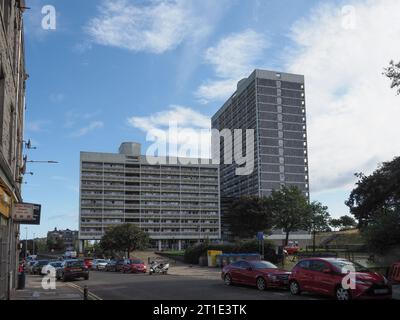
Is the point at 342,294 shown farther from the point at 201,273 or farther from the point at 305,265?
the point at 201,273

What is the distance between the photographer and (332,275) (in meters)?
16.4

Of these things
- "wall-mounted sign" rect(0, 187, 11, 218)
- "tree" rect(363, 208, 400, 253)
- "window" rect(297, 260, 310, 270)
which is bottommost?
"window" rect(297, 260, 310, 270)

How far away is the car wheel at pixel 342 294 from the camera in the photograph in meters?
15.5

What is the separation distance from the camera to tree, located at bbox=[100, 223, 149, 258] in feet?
270

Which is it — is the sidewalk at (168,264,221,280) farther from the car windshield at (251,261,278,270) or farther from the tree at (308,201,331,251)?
the tree at (308,201,331,251)

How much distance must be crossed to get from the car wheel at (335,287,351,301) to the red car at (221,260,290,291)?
3.94 m

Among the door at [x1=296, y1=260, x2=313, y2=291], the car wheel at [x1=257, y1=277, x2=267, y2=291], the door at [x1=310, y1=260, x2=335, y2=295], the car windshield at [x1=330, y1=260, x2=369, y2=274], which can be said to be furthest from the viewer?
the car wheel at [x1=257, y1=277, x2=267, y2=291]

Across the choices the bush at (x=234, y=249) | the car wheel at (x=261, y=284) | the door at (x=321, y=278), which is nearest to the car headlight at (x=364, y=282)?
the door at (x=321, y=278)

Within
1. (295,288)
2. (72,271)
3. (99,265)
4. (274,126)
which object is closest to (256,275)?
(295,288)

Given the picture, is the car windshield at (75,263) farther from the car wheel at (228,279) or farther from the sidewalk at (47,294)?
the car wheel at (228,279)

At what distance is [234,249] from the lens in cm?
4962

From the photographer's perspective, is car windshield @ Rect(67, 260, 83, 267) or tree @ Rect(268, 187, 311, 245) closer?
car windshield @ Rect(67, 260, 83, 267)

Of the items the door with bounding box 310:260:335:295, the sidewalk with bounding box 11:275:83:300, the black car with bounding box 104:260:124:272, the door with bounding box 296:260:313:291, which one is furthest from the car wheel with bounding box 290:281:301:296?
the black car with bounding box 104:260:124:272

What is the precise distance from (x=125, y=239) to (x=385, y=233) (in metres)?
61.6
